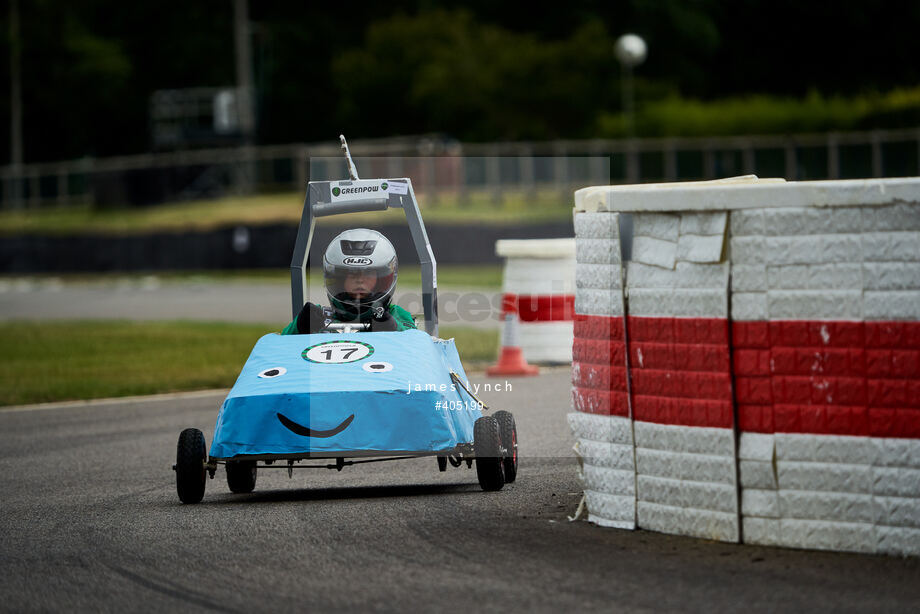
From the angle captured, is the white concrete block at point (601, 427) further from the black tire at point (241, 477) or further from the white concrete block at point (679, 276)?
the black tire at point (241, 477)

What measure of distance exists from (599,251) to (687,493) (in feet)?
3.87

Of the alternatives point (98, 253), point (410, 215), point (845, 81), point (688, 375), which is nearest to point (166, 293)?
point (98, 253)

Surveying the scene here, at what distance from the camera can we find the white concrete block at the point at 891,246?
20.1 feet

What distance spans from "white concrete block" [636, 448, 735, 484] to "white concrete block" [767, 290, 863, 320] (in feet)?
2.16

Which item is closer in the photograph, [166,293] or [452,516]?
[452,516]

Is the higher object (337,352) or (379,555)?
(337,352)

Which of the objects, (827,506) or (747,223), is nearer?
(827,506)

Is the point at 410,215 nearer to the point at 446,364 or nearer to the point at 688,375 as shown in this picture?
the point at 446,364

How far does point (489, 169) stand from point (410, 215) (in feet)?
104

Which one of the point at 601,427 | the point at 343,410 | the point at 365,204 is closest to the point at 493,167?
the point at 365,204

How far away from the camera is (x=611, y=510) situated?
7055mm

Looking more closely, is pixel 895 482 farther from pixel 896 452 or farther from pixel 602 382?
pixel 602 382

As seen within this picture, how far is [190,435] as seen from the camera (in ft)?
27.7

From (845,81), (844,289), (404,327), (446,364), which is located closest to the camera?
(844,289)
